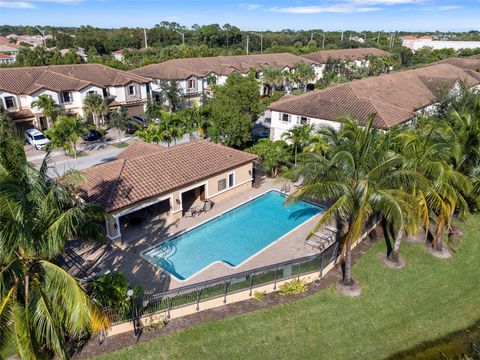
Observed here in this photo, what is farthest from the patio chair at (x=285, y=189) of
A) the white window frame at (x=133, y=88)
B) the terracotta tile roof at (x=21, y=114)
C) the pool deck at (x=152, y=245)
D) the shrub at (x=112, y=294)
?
the terracotta tile roof at (x=21, y=114)

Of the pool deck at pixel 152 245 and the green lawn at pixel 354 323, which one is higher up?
the pool deck at pixel 152 245

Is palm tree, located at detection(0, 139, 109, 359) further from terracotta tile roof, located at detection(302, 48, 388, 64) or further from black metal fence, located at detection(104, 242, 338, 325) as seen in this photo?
terracotta tile roof, located at detection(302, 48, 388, 64)

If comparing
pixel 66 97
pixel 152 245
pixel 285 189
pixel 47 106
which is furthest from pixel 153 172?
pixel 66 97

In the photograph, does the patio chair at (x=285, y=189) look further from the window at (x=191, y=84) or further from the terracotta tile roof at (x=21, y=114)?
the window at (x=191, y=84)

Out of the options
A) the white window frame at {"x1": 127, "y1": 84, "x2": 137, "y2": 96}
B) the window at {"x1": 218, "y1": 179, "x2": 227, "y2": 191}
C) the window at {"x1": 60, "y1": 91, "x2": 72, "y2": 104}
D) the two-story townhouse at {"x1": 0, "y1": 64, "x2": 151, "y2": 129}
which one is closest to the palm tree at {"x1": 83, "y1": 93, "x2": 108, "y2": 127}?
the two-story townhouse at {"x1": 0, "y1": 64, "x2": 151, "y2": 129}

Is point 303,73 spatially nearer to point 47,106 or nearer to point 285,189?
point 285,189
